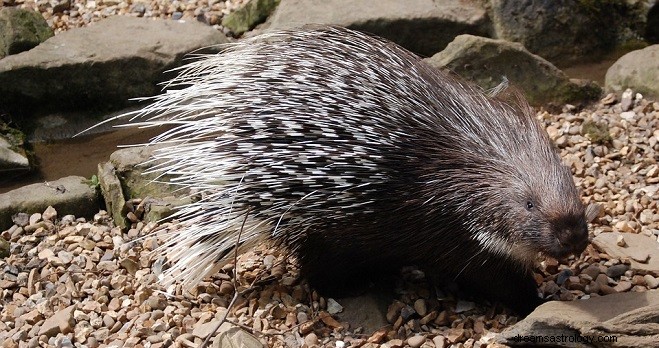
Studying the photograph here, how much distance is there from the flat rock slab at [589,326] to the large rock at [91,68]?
3.12 m

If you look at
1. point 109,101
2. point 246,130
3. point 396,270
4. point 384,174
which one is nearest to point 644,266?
point 396,270

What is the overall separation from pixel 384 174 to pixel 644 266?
1.27 m

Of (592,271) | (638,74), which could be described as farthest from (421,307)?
(638,74)

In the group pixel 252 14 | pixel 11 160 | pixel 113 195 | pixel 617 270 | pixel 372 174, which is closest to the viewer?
pixel 372 174

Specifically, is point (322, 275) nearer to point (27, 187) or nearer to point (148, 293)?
point (148, 293)

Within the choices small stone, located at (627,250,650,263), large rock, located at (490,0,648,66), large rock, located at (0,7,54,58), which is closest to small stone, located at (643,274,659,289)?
small stone, located at (627,250,650,263)

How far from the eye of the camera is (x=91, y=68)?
532cm

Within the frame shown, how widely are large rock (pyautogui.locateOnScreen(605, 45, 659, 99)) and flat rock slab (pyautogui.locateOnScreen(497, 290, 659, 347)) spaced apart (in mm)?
2122

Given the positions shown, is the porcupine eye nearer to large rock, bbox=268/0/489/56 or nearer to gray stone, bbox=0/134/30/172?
large rock, bbox=268/0/489/56

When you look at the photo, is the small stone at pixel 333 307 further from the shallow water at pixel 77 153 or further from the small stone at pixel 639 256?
the shallow water at pixel 77 153

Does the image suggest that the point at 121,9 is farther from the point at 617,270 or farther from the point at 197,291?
the point at 617,270

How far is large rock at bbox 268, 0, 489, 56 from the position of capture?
5.62 meters

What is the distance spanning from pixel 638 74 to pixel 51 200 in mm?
3319

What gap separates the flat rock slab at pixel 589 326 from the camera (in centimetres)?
279
